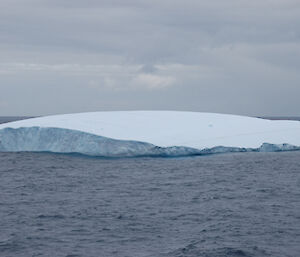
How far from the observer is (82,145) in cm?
2269

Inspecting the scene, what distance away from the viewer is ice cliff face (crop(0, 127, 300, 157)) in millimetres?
22078

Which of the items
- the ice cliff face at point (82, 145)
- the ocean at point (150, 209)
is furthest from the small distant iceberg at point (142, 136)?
the ocean at point (150, 209)

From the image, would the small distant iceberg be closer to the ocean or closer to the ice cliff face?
the ice cliff face

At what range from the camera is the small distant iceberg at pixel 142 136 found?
22.1m

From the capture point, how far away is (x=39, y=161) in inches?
942

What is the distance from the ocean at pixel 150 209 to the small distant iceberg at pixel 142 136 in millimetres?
687

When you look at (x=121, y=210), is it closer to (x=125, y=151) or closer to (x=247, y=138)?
(x=125, y=151)

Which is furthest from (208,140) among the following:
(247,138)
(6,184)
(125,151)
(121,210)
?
(121,210)

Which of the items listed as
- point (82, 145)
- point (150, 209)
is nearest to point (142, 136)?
A: point (82, 145)

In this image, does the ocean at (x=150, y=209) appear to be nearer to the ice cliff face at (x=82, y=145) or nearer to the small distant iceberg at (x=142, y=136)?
the ice cliff face at (x=82, y=145)

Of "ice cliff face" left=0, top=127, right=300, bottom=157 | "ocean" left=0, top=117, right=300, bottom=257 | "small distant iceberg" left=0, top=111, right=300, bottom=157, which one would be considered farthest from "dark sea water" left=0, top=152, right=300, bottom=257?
"small distant iceberg" left=0, top=111, right=300, bottom=157

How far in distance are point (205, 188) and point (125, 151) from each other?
6.91 metres

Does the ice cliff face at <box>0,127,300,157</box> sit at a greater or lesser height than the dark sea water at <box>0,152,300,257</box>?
greater

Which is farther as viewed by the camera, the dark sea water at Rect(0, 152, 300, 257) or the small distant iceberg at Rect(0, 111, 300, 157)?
the small distant iceberg at Rect(0, 111, 300, 157)
